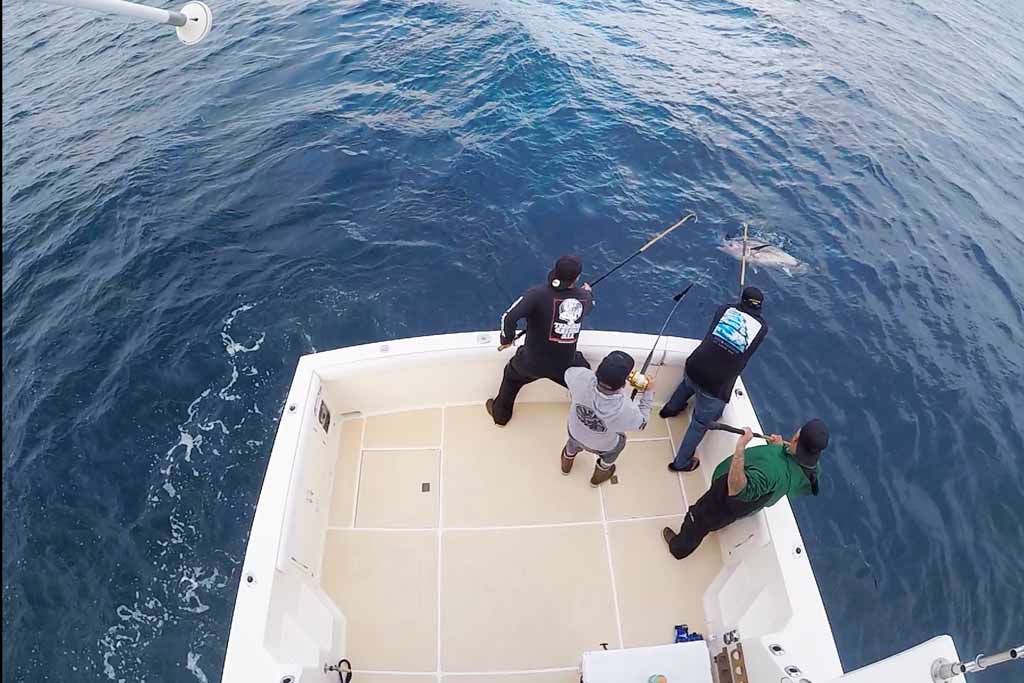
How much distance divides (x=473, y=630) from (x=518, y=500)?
120 cm

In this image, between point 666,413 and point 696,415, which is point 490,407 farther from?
point 696,415

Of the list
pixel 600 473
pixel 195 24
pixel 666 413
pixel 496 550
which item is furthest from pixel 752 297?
pixel 195 24

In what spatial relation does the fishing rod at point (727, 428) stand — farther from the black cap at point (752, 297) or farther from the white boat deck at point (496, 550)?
the black cap at point (752, 297)

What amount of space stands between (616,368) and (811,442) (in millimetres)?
1524

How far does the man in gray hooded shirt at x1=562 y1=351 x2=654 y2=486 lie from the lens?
421cm

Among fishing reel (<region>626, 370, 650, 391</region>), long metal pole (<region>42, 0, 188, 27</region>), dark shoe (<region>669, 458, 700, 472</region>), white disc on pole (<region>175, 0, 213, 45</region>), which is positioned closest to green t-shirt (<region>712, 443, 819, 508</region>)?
fishing reel (<region>626, 370, 650, 391</region>)

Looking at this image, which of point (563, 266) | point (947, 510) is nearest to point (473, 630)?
point (563, 266)

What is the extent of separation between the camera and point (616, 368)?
418cm

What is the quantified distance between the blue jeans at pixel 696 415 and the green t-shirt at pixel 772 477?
793mm

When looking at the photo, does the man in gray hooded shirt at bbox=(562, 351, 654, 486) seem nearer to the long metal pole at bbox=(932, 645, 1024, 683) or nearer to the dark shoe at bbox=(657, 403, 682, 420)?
the dark shoe at bbox=(657, 403, 682, 420)

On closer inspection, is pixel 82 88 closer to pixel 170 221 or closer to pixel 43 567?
pixel 170 221

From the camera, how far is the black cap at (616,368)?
4172mm

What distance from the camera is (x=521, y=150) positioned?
12367 millimetres

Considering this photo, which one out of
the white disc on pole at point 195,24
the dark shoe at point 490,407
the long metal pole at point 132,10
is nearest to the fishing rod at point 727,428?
the dark shoe at point 490,407
